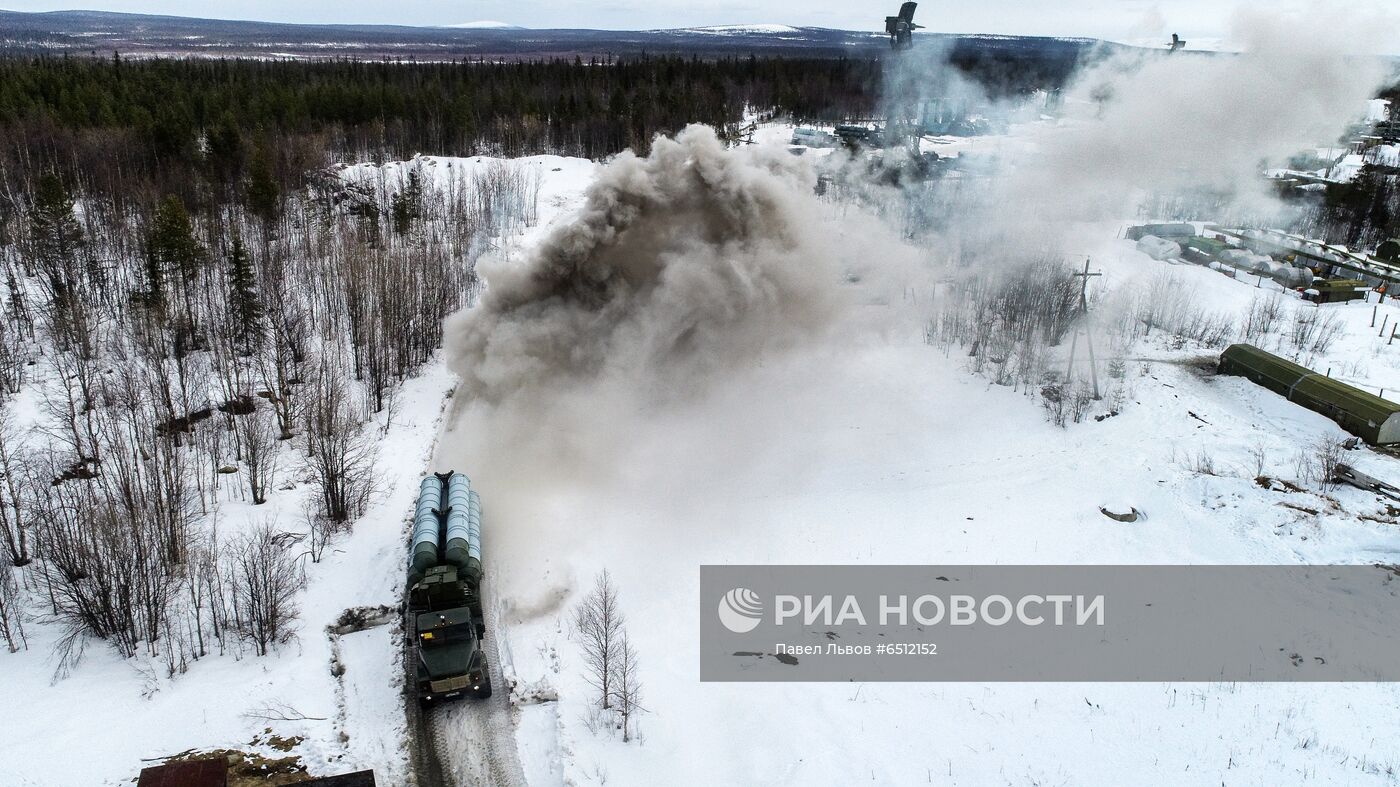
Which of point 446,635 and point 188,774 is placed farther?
point 446,635

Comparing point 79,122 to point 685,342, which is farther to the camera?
point 79,122

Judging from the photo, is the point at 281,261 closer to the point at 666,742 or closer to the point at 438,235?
the point at 438,235

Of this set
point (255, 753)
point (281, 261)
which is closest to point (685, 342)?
point (255, 753)

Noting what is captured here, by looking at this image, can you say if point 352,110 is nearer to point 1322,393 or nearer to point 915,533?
point 915,533

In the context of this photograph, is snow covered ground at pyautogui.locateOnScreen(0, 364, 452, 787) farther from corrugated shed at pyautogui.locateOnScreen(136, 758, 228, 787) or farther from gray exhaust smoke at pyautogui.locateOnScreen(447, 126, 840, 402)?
gray exhaust smoke at pyautogui.locateOnScreen(447, 126, 840, 402)

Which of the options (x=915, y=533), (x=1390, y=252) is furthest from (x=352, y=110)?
(x=1390, y=252)

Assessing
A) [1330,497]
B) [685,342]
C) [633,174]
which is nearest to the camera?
[1330,497]
